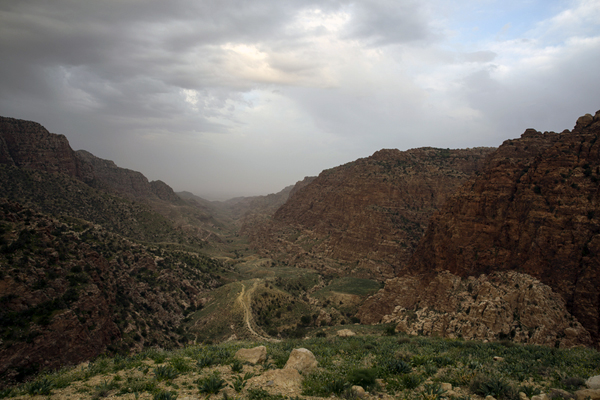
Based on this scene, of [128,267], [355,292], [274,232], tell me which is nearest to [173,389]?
[128,267]

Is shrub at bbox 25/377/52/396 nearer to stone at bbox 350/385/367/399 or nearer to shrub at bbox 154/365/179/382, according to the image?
shrub at bbox 154/365/179/382

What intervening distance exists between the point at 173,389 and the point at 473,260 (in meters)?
34.8

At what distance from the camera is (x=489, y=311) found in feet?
86.2

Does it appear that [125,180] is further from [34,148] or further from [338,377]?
[338,377]

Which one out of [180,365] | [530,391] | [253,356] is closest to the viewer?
[530,391]

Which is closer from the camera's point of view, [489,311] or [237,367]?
[237,367]

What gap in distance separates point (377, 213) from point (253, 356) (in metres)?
72.0

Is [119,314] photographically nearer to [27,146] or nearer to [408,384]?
[408,384]

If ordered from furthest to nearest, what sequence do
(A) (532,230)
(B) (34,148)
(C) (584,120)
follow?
(B) (34,148), (C) (584,120), (A) (532,230)

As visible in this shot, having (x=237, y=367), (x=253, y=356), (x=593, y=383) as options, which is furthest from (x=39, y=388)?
(x=593, y=383)

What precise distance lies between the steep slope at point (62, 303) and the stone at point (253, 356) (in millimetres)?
16721

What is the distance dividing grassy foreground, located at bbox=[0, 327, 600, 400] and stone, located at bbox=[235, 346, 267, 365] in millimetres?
330

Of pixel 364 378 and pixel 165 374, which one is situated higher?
pixel 364 378

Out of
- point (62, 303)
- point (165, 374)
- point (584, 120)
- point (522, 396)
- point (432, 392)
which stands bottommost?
point (62, 303)
